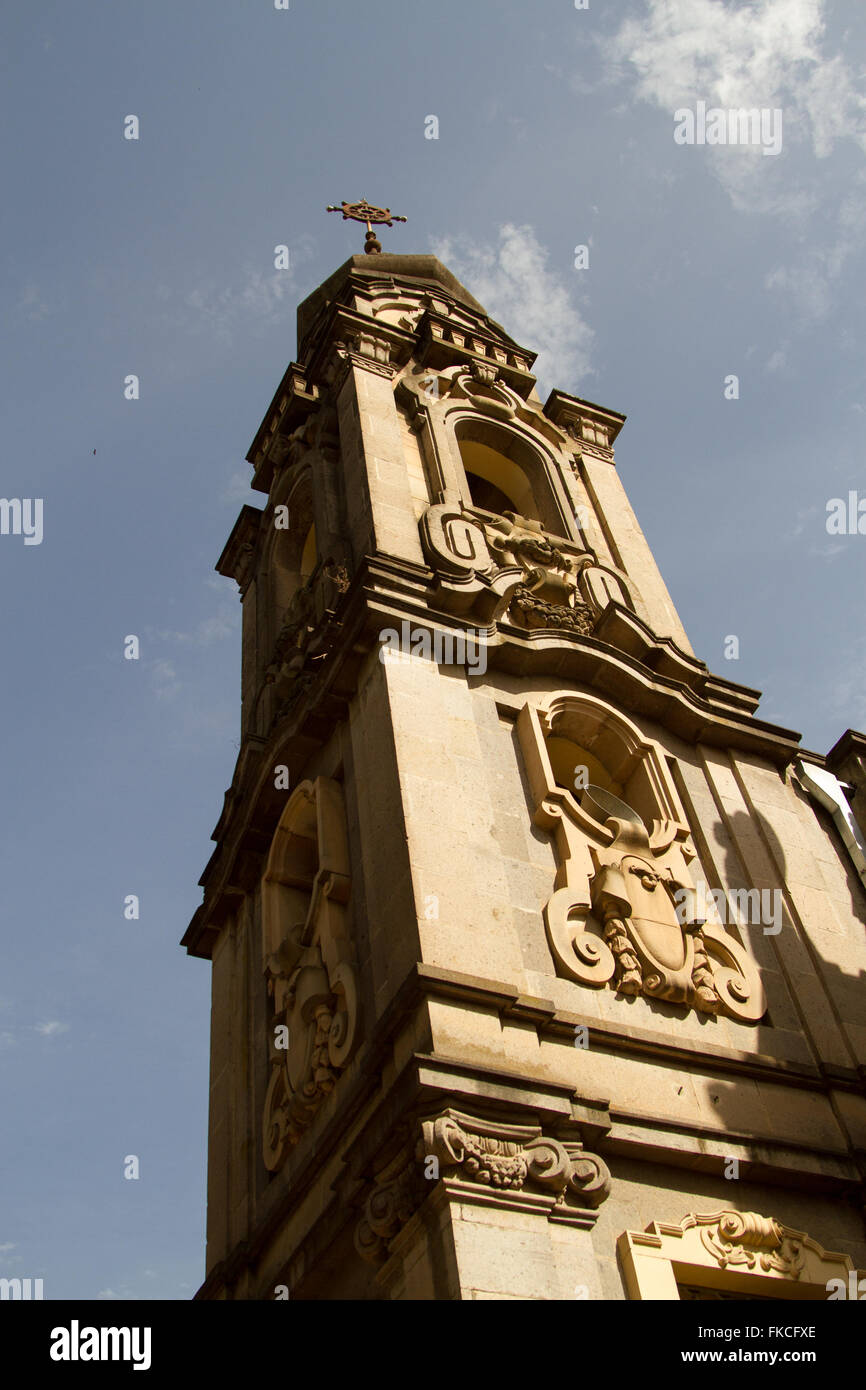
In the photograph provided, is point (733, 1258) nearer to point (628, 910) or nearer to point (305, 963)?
point (628, 910)

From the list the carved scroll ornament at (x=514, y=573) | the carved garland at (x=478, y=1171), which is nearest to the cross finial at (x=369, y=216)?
the carved scroll ornament at (x=514, y=573)

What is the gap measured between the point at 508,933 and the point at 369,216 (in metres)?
21.5

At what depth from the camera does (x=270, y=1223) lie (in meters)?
13.3

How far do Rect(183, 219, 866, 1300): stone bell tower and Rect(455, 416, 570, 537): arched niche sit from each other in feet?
2.08

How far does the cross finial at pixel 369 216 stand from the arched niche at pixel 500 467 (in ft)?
27.6

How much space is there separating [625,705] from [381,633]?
11.8 ft

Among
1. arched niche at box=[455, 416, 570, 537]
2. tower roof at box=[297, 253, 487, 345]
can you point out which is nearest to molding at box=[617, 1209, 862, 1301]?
arched niche at box=[455, 416, 570, 537]

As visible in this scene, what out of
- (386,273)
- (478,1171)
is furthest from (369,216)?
Answer: (478,1171)

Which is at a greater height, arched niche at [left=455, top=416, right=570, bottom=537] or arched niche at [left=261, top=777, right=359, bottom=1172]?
arched niche at [left=455, top=416, right=570, bottom=537]

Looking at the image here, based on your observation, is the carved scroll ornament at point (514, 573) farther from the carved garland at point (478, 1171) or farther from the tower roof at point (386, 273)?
the tower roof at point (386, 273)

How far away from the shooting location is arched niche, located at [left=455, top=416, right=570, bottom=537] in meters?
22.0

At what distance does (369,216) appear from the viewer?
97.1 ft

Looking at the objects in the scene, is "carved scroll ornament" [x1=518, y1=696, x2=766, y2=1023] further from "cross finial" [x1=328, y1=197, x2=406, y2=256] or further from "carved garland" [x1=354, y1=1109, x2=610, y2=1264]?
"cross finial" [x1=328, y1=197, x2=406, y2=256]
